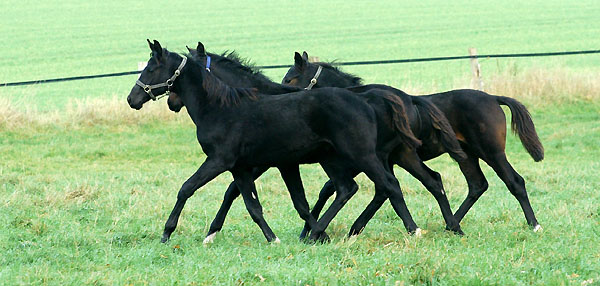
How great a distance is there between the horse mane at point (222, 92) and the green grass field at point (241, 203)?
3.92 feet

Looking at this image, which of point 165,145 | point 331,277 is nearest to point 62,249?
point 331,277

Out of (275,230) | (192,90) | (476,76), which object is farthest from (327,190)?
(476,76)

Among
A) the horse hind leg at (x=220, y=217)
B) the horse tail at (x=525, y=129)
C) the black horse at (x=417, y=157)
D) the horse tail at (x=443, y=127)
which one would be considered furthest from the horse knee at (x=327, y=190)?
the horse tail at (x=525, y=129)

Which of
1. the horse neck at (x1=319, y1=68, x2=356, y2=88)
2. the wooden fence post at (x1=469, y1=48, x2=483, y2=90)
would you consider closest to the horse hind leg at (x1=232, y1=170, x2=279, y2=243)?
the horse neck at (x1=319, y1=68, x2=356, y2=88)

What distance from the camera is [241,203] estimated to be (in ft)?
31.5

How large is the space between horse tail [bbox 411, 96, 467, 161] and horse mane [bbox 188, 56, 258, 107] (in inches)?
60.6

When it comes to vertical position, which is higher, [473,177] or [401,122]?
[401,122]

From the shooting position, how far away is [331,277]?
541 cm

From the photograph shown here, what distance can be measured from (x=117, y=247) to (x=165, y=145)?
843cm

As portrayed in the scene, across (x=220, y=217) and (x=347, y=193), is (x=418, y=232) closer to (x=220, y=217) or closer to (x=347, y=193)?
(x=347, y=193)

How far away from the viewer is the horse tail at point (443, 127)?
753cm

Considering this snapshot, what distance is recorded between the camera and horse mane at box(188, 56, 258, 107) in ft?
23.8

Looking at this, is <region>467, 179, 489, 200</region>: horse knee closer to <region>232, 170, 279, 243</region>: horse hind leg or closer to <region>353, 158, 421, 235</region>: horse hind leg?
<region>353, 158, 421, 235</region>: horse hind leg

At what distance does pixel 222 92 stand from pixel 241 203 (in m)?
2.57
